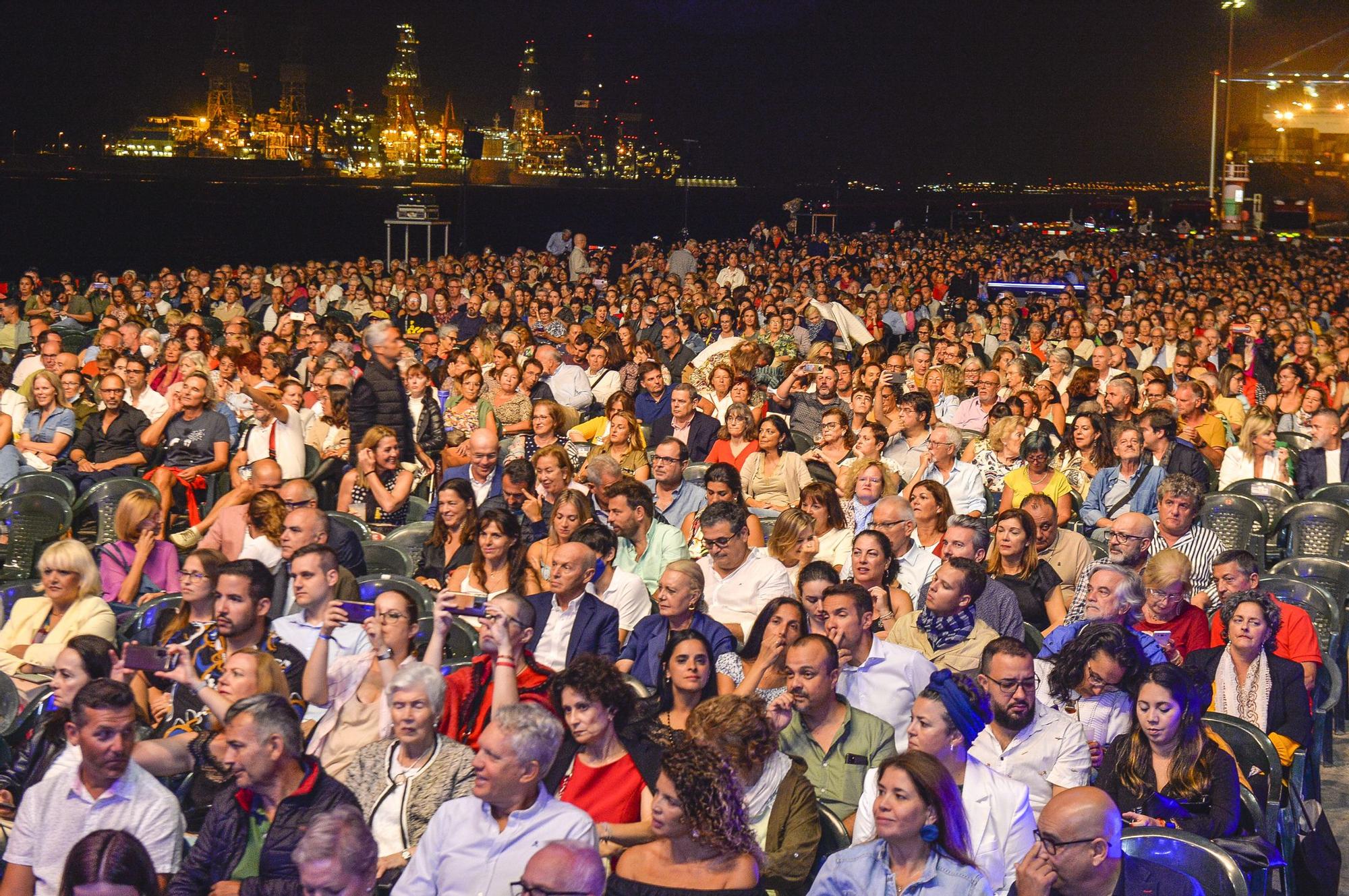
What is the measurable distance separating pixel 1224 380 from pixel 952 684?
24.3 feet

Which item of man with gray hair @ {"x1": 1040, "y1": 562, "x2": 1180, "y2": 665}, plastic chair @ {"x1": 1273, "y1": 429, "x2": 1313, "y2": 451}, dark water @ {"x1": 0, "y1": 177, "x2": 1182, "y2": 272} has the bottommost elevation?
man with gray hair @ {"x1": 1040, "y1": 562, "x2": 1180, "y2": 665}

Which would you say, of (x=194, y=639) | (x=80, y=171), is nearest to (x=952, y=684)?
(x=194, y=639)

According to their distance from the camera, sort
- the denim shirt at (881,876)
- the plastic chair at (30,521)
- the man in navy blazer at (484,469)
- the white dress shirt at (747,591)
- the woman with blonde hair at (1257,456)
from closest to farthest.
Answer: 1. the denim shirt at (881,876)
2. the white dress shirt at (747,591)
3. the plastic chair at (30,521)
4. the man in navy blazer at (484,469)
5. the woman with blonde hair at (1257,456)

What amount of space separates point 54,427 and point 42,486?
1430 mm

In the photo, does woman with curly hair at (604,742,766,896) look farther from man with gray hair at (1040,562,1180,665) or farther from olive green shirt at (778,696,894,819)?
man with gray hair at (1040,562,1180,665)

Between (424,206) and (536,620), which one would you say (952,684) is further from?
(424,206)

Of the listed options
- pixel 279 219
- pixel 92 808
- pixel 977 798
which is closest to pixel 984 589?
pixel 977 798

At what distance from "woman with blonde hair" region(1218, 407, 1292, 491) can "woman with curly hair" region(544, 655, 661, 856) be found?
5.41 meters

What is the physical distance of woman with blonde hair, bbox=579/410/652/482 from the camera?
8.63 metres

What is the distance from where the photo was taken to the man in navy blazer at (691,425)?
9.49m

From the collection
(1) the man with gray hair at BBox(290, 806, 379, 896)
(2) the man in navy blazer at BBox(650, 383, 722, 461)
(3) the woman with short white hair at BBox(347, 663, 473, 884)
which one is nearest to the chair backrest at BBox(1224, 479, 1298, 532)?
(2) the man in navy blazer at BBox(650, 383, 722, 461)

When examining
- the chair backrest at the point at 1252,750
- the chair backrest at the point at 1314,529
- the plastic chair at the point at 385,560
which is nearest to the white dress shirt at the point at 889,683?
the chair backrest at the point at 1252,750

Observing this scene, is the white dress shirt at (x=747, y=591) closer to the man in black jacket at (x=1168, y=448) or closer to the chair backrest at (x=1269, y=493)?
the man in black jacket at (x=1168, y=448)

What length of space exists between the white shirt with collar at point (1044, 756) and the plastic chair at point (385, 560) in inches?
141
